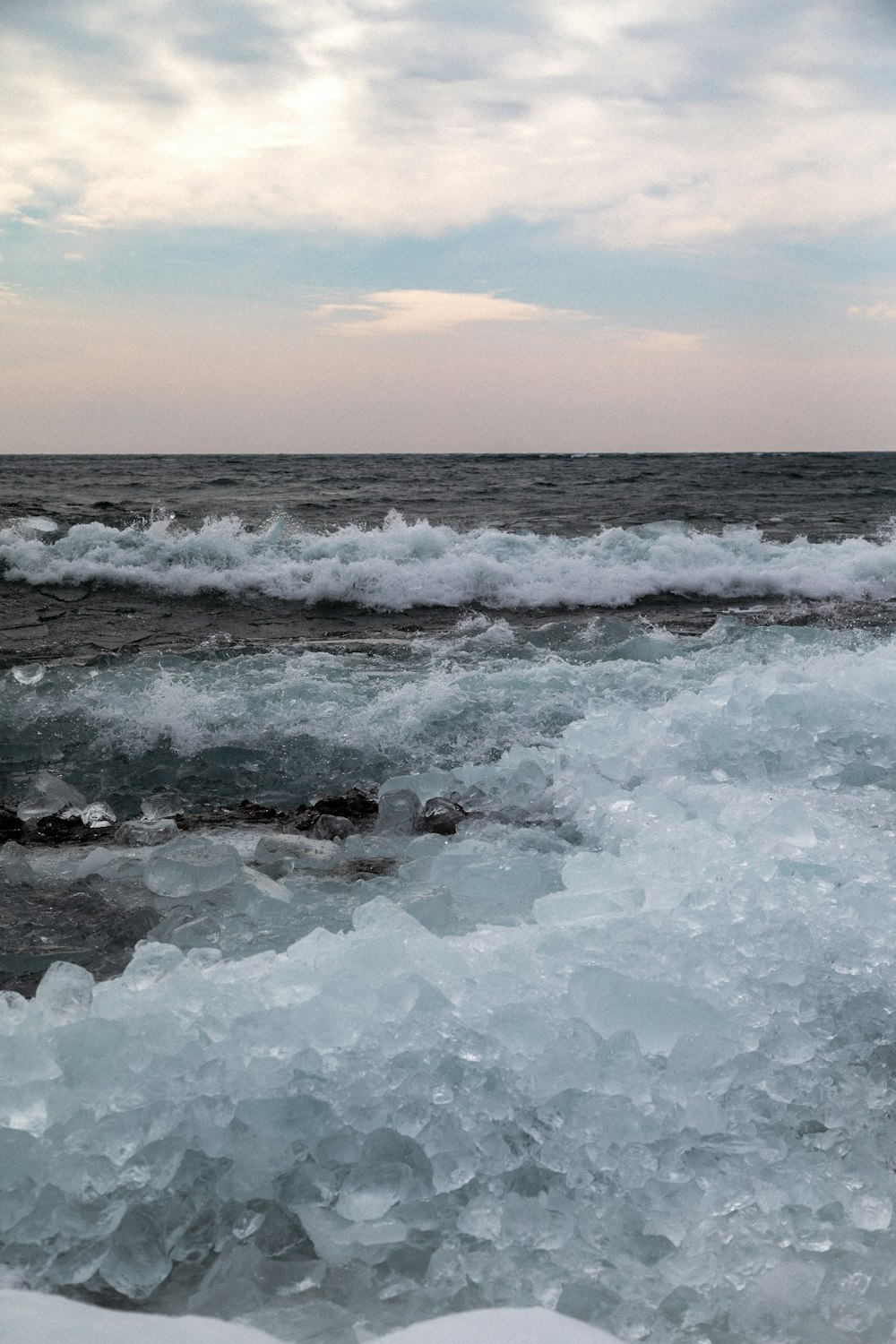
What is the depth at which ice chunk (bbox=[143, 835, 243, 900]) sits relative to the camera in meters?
2.58

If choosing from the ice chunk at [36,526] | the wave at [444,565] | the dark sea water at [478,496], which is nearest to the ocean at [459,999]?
the wave at [444,565]

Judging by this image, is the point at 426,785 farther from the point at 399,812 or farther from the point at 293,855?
the point at 293,855

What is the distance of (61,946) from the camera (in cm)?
233

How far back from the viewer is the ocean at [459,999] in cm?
137

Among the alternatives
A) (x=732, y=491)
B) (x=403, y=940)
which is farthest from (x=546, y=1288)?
(x=732, y=491)

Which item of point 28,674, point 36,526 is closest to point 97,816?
point 28,674

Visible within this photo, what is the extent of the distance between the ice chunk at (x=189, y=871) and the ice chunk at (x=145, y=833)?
48 cm

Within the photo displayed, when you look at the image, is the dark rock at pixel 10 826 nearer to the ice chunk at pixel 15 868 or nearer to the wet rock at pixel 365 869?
the ice chunk at pixel 15 868

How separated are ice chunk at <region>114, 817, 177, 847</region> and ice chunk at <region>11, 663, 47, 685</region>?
212 centimetres

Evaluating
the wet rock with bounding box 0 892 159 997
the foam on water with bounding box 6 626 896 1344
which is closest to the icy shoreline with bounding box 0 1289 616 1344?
the foam on water with bounding box 6 626 896 1344

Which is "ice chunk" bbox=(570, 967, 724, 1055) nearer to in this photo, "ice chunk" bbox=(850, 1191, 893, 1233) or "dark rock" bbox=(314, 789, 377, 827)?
"ice chunk" bbox=(850, 1191, 893, 1233)

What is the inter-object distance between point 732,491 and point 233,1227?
20.8 meters

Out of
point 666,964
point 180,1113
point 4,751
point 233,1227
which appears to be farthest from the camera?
point 4,751

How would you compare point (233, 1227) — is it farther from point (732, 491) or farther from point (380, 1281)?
point (732, 491)
